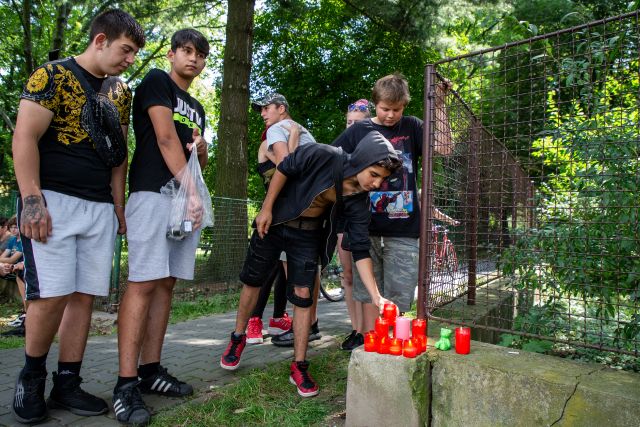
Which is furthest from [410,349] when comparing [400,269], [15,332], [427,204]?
[15,332]

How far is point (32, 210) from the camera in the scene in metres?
2.26

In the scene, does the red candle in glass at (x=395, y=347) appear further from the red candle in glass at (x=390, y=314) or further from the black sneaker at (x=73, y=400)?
the black sneaker at (x=73, y=400)

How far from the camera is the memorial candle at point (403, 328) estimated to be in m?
2.44

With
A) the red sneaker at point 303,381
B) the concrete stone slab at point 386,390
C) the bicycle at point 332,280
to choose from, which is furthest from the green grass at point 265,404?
the bicycle at point 332,280

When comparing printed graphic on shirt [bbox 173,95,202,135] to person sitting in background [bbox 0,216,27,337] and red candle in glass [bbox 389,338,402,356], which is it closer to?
red candle in glass [bbox 389,338,402,356]

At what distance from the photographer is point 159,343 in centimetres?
291

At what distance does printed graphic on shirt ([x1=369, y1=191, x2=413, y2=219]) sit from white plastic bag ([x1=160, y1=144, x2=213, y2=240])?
124 cm

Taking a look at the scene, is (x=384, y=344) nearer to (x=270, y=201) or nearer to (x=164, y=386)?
(x=270, y=201)

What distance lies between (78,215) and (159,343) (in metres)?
0.95

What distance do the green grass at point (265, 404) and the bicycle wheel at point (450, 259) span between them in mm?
1057

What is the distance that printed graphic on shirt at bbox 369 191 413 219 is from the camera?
3.33 meters

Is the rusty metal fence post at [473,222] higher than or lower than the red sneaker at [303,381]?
higher

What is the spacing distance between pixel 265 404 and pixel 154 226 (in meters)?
1.23

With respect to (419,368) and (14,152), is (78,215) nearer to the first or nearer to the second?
(14,152)
